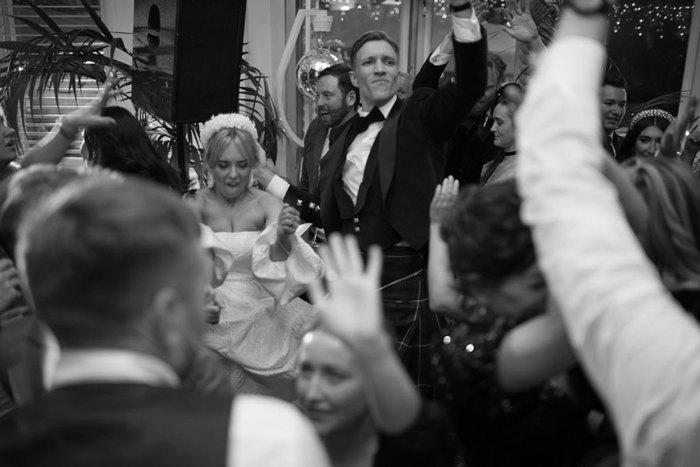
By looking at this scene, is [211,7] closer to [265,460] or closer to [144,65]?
[144,65]

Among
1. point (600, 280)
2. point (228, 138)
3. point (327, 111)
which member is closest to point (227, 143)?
point (228, 138)

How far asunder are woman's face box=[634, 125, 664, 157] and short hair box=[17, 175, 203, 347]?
270 cm

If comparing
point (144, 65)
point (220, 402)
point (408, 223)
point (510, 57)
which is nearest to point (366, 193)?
point (408, 223)

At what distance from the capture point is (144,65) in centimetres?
367

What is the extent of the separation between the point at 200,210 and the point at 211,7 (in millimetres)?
1080

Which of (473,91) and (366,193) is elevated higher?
(473,91)

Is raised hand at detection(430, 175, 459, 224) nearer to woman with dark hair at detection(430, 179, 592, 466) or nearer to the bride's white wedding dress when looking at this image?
woman with dark hair at detection(430, 179, 592, 466)

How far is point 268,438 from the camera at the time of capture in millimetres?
618

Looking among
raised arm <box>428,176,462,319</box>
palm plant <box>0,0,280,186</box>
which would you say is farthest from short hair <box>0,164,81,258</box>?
palm plant <box>0,0,280,186</box>

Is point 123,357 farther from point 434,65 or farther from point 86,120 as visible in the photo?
point 434,65

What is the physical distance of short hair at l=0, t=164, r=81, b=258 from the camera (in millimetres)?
1216

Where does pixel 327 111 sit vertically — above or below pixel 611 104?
below

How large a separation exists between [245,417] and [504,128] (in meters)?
2.48

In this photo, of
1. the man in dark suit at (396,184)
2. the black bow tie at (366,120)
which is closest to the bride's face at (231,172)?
the man in dark suit at (396,184)
